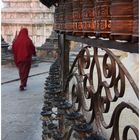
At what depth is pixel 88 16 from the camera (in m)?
2.27

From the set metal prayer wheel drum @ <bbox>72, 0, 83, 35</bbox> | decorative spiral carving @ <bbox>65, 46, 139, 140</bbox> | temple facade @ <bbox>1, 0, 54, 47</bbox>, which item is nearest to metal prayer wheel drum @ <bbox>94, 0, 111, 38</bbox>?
decorative spiral carving @ <bbox>65, 46, 139, 140</bbox>

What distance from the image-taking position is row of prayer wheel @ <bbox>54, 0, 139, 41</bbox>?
1.59m

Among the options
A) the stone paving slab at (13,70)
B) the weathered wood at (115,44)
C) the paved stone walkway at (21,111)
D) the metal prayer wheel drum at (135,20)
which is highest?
the metal prayer wheel drum at (135,20)

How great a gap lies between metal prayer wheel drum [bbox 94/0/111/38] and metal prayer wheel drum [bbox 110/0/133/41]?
8.2 inches

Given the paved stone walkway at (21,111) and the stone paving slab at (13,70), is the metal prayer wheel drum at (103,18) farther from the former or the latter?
the stone paving slab at (13,70)

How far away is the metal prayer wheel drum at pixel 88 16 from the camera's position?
2.23m

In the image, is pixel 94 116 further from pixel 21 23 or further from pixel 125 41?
pixel 21 23

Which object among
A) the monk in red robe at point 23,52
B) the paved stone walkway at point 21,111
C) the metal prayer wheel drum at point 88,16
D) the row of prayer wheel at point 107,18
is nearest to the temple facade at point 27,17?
the monk in red robe at point 23,52

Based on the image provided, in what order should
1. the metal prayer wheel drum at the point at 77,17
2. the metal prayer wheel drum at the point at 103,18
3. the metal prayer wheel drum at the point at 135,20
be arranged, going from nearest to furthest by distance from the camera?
the metal prayer wheel drum at the point at 135,20
the metal prayer wheel drum at the point at 103,18
the metal prayer wheel drum at the point at 77,17

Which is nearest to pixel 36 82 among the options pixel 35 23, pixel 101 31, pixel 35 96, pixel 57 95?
pixel 35 96

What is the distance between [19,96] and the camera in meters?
9.41

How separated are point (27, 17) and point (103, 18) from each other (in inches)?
993

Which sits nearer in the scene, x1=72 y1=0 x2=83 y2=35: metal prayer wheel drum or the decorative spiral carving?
the decorative spiral carving

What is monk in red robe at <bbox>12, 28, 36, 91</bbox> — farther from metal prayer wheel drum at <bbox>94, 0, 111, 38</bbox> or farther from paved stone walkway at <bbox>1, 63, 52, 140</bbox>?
metal prayer wheel drum at <bbox>94, 0, 111, 38</bbox>
